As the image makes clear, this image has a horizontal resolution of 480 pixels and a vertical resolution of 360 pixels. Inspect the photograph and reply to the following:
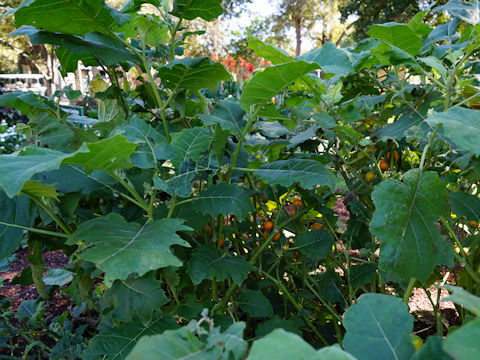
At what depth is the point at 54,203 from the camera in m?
1.04

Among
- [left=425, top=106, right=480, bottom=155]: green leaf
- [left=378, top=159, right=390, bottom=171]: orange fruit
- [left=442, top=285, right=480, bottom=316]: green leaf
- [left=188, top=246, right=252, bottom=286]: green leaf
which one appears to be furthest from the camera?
[left=378, top=159, right=390, bottom=171]: orange fruit

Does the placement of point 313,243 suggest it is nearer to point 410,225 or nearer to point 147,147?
point 410,225

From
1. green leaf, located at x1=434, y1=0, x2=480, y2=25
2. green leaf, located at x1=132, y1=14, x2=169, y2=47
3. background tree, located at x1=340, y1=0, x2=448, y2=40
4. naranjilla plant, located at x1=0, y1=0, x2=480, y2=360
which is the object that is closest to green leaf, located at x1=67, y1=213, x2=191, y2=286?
naranjilla plant, located at x1=0, y1=0, x2=480, y2=360

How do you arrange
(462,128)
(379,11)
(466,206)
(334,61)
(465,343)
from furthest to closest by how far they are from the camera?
1. (379,11)
2. (334,61)
3. (466,206)
4. (462,128)
5. (465,343)

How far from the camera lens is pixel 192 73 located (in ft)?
3.73

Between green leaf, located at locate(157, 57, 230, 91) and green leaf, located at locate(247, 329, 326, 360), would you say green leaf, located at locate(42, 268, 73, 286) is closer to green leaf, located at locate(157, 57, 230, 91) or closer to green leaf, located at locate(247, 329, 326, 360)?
green leaf, located at locate(157, 57, 230, 91)

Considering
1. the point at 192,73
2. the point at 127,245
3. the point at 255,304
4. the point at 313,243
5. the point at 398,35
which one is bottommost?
the point at 255,304

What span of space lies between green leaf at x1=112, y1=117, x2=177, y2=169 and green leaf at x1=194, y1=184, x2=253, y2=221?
14cm

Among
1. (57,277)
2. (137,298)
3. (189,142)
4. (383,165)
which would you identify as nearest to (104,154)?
(189,142)

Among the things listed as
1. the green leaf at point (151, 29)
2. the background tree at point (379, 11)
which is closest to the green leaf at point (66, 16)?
the green leaf at point (151, 29)

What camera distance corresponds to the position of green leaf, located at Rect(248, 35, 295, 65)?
109 centimetres

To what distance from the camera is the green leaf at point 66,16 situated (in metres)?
0.99

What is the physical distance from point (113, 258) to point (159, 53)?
839mm

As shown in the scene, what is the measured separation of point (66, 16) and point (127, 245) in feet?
2.14
